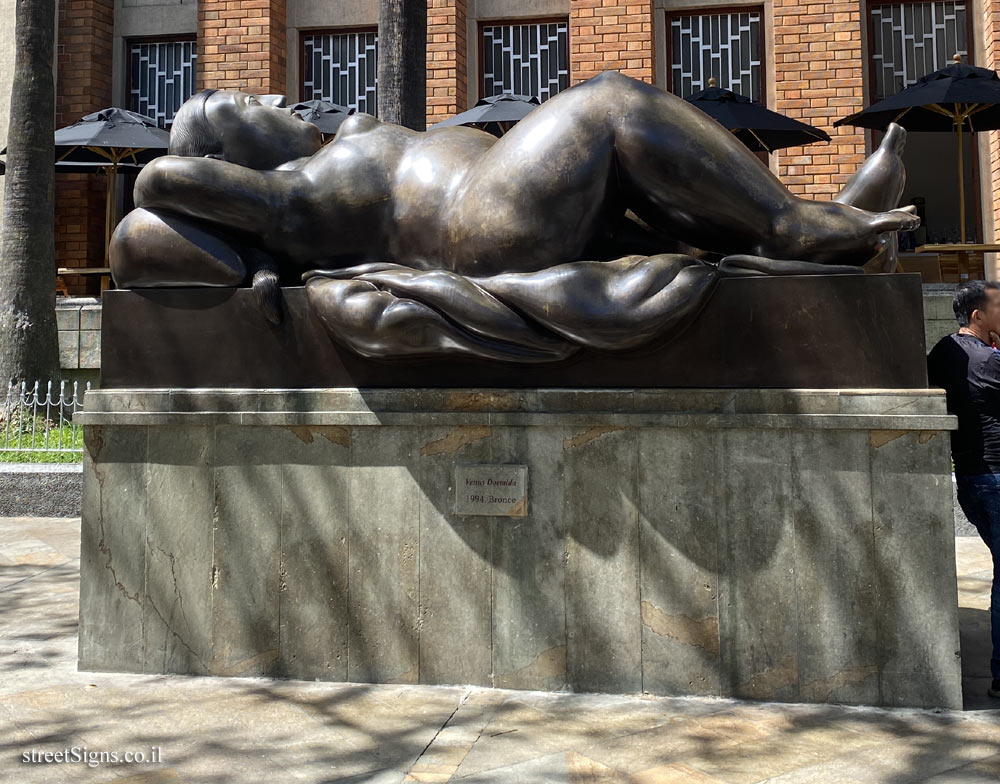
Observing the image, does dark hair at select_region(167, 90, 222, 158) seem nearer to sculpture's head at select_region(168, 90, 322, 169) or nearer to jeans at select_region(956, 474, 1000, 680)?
sculpture's head at select_region(168, 90, 322, 169)

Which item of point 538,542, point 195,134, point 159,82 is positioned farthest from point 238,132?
point 159,82

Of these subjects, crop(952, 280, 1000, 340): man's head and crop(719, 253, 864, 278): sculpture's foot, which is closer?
crop(719, 253, 864, 278): sculpture's foot

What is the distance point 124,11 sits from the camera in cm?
1529

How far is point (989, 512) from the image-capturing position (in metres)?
3.71

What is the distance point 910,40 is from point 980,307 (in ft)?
37.0

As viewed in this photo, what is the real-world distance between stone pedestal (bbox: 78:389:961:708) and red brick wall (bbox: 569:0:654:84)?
10564 mm

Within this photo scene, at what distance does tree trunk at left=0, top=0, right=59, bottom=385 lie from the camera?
10141mm

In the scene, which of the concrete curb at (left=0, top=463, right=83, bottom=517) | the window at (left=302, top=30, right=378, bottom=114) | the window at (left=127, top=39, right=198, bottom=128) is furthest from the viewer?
the window at (left=127, top=39, right=198, bottom=128)

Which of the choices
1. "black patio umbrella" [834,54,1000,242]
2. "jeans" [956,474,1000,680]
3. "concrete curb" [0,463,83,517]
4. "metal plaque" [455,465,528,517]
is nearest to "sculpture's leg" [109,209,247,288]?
"metal plaque" [455,465,528,517]

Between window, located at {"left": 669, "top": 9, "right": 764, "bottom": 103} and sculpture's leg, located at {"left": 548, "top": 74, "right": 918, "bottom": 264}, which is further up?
window, located at {"left": 669, "top": 9, "right": 764, "bottom": 103}

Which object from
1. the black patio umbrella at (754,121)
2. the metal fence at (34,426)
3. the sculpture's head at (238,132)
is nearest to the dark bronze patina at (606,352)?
the sculpture's head at (238,132)

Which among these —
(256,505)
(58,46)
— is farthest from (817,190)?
(58,46)

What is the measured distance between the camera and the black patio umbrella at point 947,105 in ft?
33.2

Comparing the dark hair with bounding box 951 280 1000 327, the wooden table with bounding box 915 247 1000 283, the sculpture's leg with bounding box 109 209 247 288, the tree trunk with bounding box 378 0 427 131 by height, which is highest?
the tree trunk with bounding box 378 0 427 131
